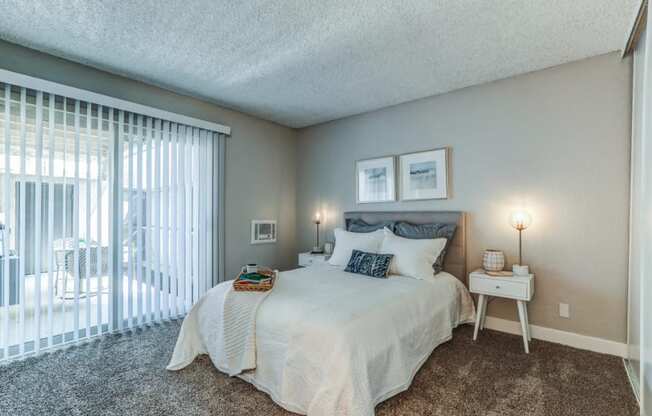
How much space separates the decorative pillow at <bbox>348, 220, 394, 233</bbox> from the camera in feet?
12.5

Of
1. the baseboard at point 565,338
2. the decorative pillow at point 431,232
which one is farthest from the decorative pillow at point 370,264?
the baseboard at point 565,338

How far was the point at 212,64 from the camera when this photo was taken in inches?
116

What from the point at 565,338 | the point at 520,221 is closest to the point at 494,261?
the point at 520,221

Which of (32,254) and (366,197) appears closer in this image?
(32,254)

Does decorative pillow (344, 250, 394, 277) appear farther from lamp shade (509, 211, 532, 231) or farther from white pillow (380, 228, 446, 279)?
lamp shade (509, 211, 532, 231)

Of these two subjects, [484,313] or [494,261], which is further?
[484,313]

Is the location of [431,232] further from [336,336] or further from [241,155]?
[241,155]

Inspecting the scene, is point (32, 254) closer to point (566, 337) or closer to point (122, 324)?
point (122, 324)

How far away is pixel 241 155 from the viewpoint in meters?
4.31

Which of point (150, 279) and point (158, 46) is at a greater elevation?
point (158, 46)

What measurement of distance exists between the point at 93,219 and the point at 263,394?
2.28 m

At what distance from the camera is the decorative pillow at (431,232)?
3.20m

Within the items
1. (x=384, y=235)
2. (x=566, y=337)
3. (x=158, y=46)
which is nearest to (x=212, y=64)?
(x=158, y=46)

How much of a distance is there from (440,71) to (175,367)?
11.4 ft
